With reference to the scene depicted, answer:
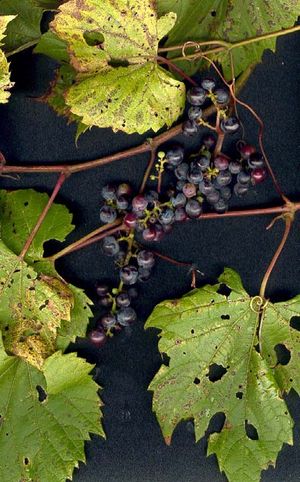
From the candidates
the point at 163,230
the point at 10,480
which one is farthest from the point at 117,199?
the point at 10,480

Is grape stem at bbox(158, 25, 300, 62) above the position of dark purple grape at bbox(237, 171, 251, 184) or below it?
above

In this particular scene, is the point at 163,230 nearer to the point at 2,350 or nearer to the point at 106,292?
the point at 106,292

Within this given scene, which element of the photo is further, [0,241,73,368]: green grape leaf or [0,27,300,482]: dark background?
[0,27,300,482]: dark background

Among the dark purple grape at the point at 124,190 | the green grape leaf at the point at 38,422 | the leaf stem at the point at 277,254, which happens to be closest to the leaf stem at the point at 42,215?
the dark purple grape at the point at 124,190

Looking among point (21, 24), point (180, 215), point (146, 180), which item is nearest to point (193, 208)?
point (180, 215)

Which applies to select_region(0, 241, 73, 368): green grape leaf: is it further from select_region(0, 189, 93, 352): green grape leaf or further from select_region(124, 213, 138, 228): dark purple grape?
select_region(124, 213, 138, 228): dark purple grape

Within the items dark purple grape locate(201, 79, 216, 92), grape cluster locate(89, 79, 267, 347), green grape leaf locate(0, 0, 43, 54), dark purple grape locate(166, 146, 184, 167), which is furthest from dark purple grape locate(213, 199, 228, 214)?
green grape leaf locate(0, 0, 43, 54)

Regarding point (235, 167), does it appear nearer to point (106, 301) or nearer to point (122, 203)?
point (122, 203)
